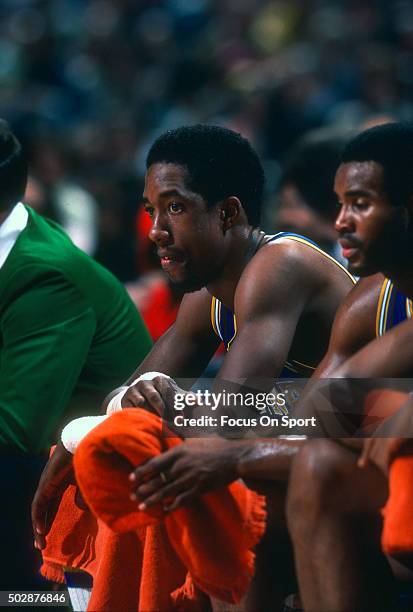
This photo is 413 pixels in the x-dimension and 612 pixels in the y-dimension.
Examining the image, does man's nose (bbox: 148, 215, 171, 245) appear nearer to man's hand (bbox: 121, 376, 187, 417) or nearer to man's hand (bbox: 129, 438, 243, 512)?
man's hand (bbox: 121, 376, 187, 417)

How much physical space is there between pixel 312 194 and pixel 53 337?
5.26ft

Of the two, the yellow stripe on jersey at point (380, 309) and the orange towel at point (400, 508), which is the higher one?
the yellow stripe on jersey at point (380, 309)

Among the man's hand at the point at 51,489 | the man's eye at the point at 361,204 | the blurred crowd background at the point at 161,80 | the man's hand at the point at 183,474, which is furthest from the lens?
the blurred crowd background at the point at 161,80

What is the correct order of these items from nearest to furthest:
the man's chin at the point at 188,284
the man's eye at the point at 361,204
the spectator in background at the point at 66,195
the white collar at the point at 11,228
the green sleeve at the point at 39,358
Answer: the man's eye at the point at 361,204
the man's chin at the point at 188,284
the green sleeve at the point at 39,358
the white collar at the point at 11,228
the spectator in background at the point at 66,195

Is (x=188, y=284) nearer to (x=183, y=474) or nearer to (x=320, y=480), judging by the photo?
(x=183, y=474)

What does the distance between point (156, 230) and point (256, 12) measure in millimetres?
8540

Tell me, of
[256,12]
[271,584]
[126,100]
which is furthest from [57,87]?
[271,584]

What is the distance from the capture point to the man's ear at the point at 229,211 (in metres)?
2.80

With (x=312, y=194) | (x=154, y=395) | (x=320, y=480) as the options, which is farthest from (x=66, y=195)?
(x=320, y=480)

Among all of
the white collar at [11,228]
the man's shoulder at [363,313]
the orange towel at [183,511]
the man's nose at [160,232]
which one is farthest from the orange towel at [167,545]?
the white collar at [11,228]

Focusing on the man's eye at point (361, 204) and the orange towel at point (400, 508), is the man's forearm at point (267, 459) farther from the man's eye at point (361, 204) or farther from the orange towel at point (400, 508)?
the man's eye at point (361, 204)

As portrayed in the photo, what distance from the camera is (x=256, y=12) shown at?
427 inches

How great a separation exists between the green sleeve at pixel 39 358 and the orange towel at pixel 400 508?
1391mm

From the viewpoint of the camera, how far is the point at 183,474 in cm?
219
